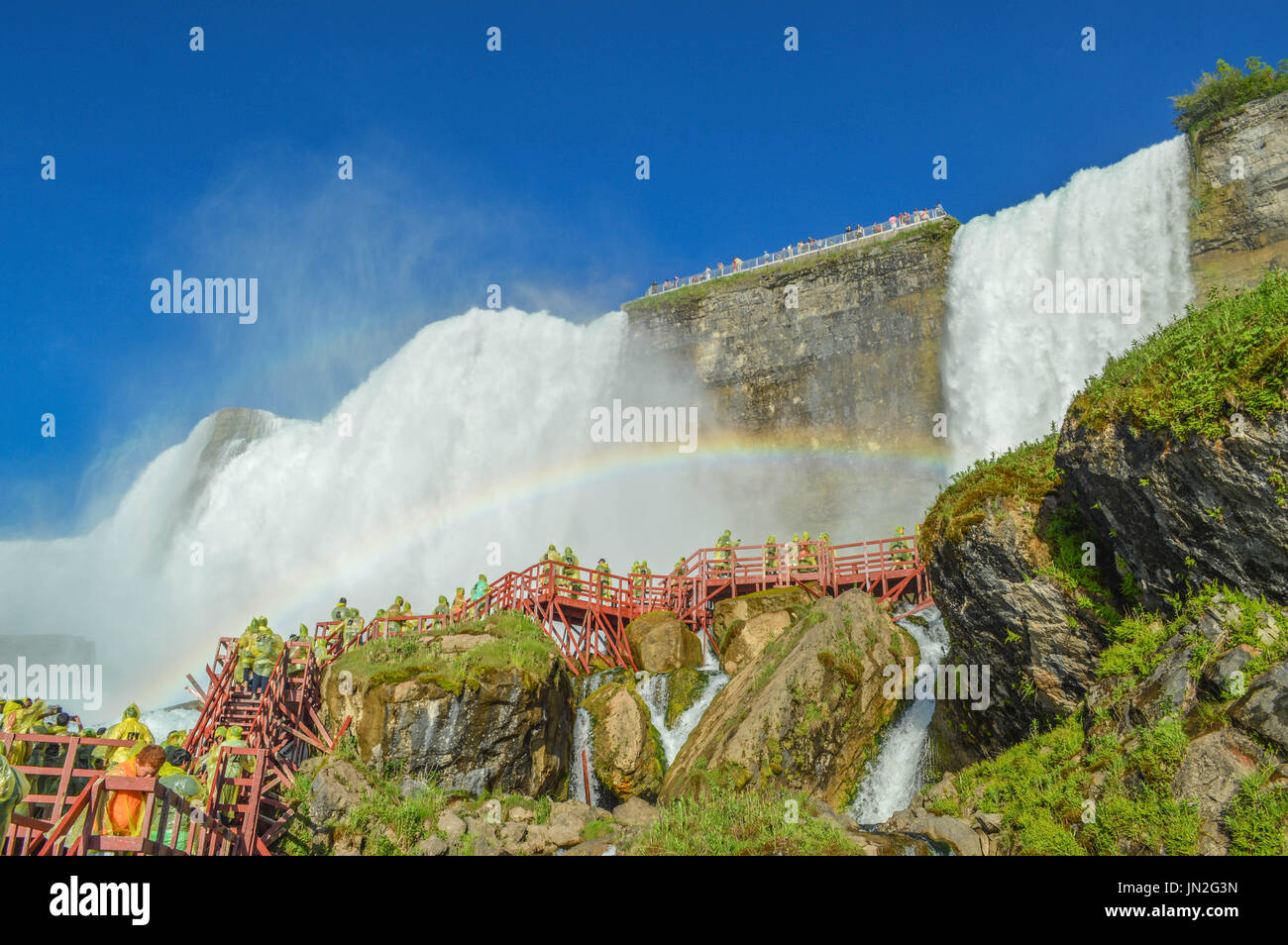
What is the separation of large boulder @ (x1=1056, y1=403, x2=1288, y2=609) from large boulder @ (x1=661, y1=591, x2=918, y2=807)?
635 cm

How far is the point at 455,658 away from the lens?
2022cm

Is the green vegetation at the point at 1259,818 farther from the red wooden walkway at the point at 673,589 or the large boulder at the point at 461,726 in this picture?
the red wooden walkway at the point at 673,589

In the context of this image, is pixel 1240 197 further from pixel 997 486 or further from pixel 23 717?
pixel 23 717

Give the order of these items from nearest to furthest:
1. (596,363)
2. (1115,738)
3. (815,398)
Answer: (1115,738)
(815,398)
(596,363)

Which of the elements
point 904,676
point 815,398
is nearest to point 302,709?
point 904,676

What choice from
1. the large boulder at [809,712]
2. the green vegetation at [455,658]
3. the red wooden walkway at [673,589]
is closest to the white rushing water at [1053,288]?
the red wooden walkway at [673,589]

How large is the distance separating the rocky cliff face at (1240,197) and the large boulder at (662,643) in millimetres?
25700

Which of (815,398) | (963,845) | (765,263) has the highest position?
(765,263)

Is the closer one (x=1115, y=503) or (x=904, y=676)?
(x=1115, y=503)

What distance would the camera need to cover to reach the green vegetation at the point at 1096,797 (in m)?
9.50

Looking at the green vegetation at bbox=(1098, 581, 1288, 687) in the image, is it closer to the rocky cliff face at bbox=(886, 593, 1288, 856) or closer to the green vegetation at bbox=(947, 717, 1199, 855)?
the rocky cliff face at bbox=(886, 593, 1288, 856)
